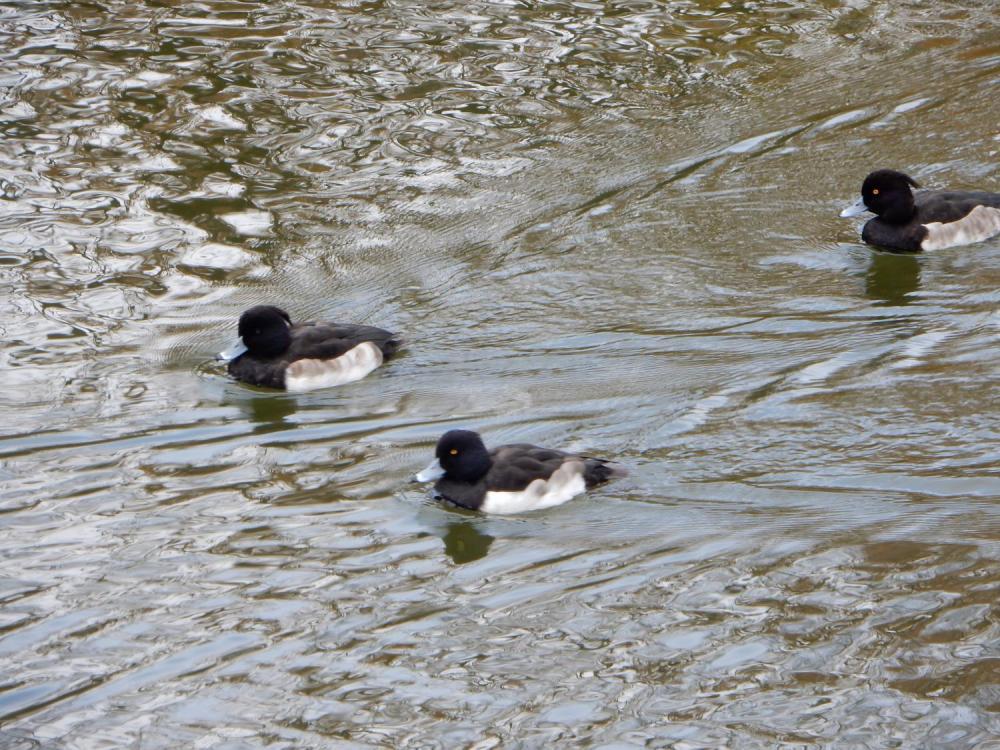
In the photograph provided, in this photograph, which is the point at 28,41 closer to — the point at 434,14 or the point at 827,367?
the point at 434,14

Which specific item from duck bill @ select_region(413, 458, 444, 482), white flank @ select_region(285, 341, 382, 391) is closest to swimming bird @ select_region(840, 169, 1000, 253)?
white flank @ select_region(285, 341, 382, 391)

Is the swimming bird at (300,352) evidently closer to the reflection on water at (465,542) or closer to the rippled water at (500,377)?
the rippled water at (500,377)

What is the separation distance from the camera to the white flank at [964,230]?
12.4 metres

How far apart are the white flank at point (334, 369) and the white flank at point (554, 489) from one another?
243 centimetres

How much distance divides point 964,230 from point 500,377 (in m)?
4.38

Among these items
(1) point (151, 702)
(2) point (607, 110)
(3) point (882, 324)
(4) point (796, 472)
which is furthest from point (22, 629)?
(2) point (607, 110)

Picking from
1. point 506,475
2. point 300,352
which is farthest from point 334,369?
point 506,475

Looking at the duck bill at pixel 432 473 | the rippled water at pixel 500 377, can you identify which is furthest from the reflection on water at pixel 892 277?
the duck bill at pixel 432 473

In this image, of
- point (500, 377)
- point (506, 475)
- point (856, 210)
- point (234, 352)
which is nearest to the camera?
point (506, 475)

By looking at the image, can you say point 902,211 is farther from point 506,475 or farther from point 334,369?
point 506,475

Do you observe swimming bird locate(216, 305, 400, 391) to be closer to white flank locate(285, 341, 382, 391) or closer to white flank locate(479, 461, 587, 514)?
white flank locate(285, 341, 382, 391)

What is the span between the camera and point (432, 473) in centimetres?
891

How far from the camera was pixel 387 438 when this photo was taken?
9.87 metres

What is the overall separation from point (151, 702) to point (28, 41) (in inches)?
499
